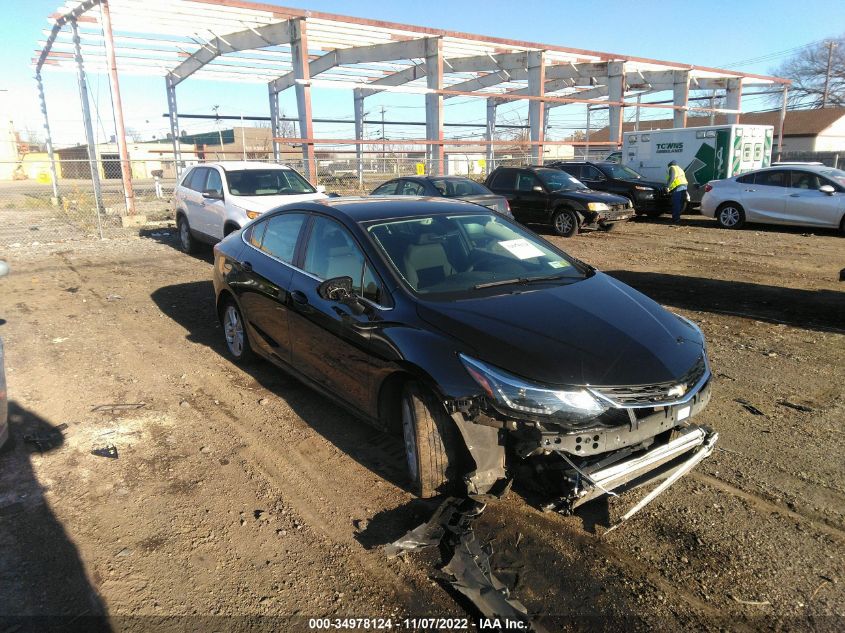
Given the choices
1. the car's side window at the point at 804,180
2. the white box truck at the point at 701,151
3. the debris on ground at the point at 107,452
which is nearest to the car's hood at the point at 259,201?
the debris on ground at the point at 107,452

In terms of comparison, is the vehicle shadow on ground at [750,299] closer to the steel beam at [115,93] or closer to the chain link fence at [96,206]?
the chain link fence at [96,206]

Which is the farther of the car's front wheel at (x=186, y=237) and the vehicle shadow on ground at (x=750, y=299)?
the car's front wheel at (x=186, y=237)

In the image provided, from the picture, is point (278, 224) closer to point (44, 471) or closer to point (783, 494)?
point (44, 471)

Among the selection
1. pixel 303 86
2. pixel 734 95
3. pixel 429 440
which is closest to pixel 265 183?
pixel 429 440

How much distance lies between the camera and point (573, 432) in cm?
277

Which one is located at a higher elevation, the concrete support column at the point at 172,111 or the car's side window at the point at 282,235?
the concrete support column at the point at 172,111

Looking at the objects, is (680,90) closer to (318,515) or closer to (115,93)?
(115,93)

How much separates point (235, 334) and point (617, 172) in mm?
14679

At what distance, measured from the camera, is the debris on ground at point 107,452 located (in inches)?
156

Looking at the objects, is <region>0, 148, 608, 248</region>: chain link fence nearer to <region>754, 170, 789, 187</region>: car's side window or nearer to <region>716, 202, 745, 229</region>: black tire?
<region>716, 202, 745, 229</region>: black tire

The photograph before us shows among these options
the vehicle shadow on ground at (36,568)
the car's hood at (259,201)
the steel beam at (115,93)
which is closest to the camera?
the vehicle shadow on ground at (36,568)

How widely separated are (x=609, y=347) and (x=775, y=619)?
1371 mm

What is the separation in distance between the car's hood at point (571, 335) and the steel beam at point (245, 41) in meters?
18.5

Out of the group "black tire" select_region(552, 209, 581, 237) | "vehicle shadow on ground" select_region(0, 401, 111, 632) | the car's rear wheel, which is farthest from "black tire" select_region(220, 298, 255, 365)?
"black tire" select_region(552, 209, 581, 237)
